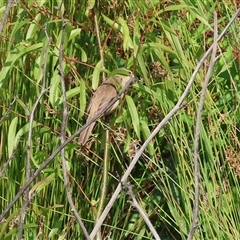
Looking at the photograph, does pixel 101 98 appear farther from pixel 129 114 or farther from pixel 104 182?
pixel 104 182

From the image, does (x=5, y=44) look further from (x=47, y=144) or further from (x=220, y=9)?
(x=220, y=9)

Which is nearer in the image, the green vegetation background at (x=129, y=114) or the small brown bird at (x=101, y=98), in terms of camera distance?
the green vegetation background at (x=129, y=114)

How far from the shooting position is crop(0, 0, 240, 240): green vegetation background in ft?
9.09

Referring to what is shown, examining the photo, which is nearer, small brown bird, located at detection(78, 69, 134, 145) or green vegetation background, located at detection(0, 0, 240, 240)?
green vegetation background, located at detection(0, 0, 240, 240)

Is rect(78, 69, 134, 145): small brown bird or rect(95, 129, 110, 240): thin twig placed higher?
rect(78, 69, 134, 145): small brown bird

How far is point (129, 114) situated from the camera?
9.57ft

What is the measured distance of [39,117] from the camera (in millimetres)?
3076

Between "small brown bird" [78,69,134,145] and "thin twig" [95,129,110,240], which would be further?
"small brown bird" [78,69,134,145]

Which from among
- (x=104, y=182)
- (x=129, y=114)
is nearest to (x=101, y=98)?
(x=129, y=114)

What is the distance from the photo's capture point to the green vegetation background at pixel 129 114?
2770mm

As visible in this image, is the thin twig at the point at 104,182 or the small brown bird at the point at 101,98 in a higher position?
the small brown bird at the point at 101,98

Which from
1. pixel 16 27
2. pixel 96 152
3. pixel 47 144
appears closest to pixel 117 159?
pixel 96 152

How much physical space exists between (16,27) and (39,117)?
472 millimetres

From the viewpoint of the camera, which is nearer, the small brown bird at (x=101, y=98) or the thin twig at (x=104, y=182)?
the thin twig at (x=104, y=182)
